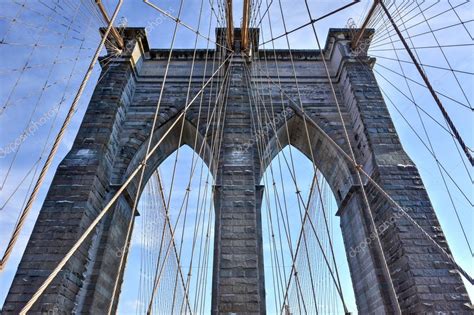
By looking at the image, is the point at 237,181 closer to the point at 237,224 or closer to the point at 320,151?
the point at 237,224

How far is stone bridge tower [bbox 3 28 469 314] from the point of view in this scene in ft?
18.5

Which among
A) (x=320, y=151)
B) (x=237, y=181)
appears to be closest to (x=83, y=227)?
(x=237, y=181)

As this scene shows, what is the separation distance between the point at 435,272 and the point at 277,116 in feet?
16.8

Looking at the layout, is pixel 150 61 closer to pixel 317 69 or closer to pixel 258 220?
pixel 317 69

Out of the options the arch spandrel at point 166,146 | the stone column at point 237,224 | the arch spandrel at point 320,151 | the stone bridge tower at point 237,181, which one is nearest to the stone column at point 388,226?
the stone bridge tower at point 237,181

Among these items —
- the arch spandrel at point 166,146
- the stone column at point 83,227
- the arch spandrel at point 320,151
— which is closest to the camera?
the stone column at point 83,227

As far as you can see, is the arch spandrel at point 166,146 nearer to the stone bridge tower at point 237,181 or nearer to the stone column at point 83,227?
the stone bridge tower at point 237,181

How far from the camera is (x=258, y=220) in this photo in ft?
23.1

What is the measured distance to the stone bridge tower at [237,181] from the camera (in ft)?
18.5

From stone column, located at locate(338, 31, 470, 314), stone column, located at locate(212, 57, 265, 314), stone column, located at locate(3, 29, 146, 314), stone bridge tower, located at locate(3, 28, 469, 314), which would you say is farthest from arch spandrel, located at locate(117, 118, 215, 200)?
stone column, located at locate(338, 31, 470, 314)

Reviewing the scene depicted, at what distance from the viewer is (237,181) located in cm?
712

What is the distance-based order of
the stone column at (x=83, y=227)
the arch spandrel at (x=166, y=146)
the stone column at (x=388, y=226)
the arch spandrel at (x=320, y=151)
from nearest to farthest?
1. the stone column at (x=388, y=226)
2. the stone column at (x=83, y=227)
3. the arch spandrel at (x=320, y=151)
4. the arch spandrel at (x=166, y=146)

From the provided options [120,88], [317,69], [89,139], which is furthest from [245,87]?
[89,139]

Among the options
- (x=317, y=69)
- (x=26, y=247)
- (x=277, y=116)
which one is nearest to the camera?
(x=26, y=247)
